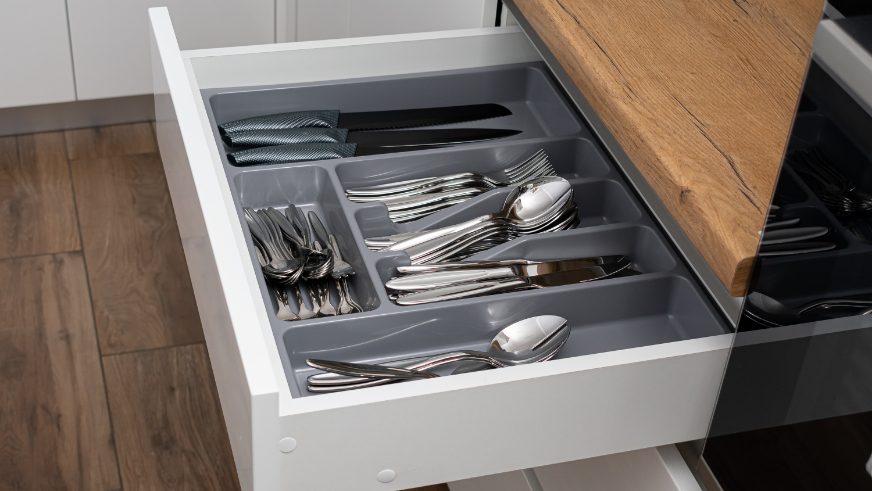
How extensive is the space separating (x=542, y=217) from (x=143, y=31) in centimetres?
147

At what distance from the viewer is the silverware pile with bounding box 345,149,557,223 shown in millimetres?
1238

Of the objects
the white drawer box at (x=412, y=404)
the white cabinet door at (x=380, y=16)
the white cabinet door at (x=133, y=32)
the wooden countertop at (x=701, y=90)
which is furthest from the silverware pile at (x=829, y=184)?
the white cabinet door at (x=133, y=32)

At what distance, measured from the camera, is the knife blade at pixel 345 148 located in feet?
4.12

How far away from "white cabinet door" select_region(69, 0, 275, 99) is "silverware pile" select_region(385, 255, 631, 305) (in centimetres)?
145

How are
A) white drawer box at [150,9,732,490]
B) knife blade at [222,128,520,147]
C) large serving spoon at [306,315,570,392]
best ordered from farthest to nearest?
knife blade at [222,128,520,147], large serving spoon at [306,315,570,392], white drawer box at [150,9,732,490]

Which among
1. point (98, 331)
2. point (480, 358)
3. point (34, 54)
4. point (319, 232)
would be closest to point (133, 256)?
point (98, 331)

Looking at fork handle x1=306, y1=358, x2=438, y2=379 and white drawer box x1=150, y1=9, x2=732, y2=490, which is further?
fork handle x1=306, y1=358, x2=438, y2=379

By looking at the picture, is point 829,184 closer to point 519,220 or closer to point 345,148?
point 519,220

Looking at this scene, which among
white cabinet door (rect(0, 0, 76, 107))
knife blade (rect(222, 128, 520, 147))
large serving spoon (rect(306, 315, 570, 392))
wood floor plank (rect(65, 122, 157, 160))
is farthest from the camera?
wood floor plank (rect(65, 122, 157, 160))

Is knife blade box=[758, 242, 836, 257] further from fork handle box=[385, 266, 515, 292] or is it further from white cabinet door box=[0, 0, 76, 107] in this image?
white cabinet door box=[0, 0, 76, 107]

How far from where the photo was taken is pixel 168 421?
1.79 meters

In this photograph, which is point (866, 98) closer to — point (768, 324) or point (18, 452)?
point (768, 324)

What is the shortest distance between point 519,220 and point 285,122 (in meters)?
0.33

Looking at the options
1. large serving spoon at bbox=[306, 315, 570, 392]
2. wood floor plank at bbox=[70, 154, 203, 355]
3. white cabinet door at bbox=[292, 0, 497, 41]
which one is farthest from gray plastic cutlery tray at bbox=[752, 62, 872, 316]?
wood floor plank at bbox=[70, 154, 203, 355]
